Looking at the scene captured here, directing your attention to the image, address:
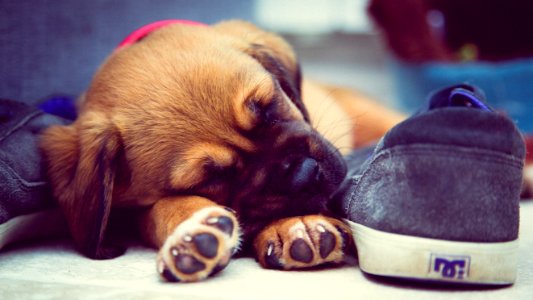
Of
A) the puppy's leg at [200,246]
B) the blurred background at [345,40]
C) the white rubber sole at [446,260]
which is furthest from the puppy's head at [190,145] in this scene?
the blurred background at [345,40]

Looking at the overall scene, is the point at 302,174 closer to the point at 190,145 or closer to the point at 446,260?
the point at 190,145

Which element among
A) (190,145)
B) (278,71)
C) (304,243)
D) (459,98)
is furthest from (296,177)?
(278,71)

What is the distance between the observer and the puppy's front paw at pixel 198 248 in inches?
58.7

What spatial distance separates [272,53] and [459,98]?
102 cm

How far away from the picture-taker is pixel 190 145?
1868mm

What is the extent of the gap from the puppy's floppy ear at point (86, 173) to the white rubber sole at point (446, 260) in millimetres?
970

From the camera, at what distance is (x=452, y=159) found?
1.40m

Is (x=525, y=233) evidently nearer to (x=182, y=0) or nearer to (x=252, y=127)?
(x=252, y=127)

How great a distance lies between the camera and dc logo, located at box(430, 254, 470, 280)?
1393 millimetres

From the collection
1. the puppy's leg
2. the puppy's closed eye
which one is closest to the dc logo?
the puppy's leg

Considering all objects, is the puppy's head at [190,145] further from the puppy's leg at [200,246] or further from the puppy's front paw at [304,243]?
Answer: the puppy's leg at [200,246]

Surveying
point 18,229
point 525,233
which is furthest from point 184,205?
point 525,233

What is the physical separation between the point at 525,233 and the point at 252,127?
1.10m

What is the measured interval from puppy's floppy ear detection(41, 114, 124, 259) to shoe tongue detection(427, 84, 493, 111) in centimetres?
116
